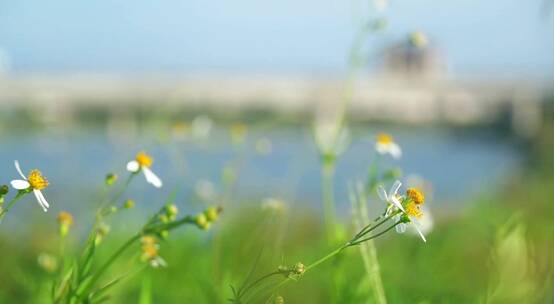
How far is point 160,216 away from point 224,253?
77 centimetres

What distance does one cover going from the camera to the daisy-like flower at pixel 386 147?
136cm

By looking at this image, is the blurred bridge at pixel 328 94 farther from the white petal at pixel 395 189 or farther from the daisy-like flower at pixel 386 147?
the white petal at pixel 395 189

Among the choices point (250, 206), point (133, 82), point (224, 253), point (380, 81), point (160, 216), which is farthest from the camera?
point (380, 81)

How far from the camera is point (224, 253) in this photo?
1.51 meters

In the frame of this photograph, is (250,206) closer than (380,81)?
Yes

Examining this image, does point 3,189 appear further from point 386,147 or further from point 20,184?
point 386,147

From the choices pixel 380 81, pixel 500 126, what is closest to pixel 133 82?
pixel 380 81

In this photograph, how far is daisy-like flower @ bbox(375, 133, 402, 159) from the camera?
1.36 meters

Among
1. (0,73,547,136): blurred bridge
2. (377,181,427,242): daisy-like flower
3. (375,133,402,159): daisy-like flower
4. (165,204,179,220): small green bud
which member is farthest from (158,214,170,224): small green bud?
(0,73,547,136): blurred bridge

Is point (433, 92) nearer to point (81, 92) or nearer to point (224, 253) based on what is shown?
point (81, 92)

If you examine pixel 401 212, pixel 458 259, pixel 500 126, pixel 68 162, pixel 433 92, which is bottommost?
pixel 401 212

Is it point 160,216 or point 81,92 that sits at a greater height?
point 81,92

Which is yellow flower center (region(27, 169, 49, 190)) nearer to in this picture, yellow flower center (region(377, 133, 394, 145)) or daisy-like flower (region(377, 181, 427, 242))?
daisy-like flower (region(377, 181, 427, 242))

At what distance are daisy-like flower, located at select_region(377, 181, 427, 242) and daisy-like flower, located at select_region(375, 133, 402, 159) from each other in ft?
2.25
